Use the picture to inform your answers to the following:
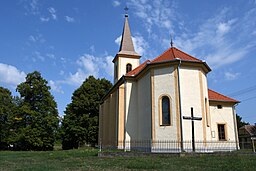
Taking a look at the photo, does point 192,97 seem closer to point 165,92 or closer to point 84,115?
point 165,92

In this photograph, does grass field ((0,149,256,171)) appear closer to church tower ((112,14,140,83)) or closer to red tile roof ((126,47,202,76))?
red tile roof ((126,47,202,76))

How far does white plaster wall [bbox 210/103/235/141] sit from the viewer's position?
79.9 ft

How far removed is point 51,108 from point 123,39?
16.5 m

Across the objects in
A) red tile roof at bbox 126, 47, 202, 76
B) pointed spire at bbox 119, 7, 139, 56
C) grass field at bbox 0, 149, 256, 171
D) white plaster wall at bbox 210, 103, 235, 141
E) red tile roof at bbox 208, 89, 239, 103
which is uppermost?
pointed spire at bbox 119, 7, 139, 56

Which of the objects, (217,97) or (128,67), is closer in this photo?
(217,97)

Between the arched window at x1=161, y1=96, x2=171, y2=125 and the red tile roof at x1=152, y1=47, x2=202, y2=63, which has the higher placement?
the red tile roof at x1=152, y1=47, x2=202, y2=63

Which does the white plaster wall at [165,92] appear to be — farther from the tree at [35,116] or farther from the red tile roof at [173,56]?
the tree at [35,116]

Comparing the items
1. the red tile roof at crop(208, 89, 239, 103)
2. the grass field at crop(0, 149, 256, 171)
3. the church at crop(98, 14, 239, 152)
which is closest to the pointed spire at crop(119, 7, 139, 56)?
the church at crop(98, 14, 239, 152)

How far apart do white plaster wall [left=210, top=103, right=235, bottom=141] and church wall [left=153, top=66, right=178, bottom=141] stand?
26.9 ft

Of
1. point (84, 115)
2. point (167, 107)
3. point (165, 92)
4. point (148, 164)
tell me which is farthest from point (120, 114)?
point (84, 115)

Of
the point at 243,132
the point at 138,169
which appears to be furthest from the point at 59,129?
the point at 243,132

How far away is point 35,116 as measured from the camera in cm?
3622

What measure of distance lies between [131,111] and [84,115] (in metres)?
17.0

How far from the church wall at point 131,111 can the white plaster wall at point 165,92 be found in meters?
4.19
